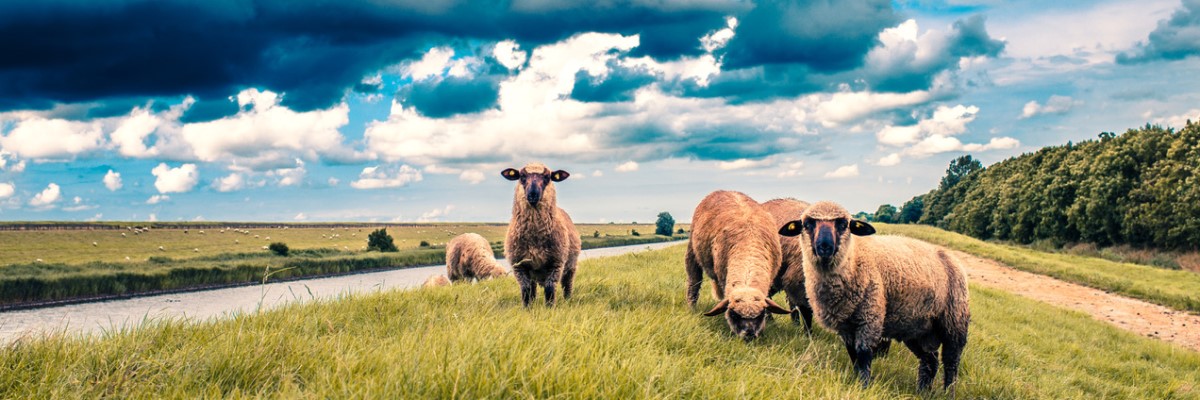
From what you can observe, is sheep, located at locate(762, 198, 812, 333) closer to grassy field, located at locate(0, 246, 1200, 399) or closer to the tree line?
grassy field, located at locate(0, 246, 1200, 399)

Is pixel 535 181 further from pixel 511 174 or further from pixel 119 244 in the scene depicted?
pixel 119 244

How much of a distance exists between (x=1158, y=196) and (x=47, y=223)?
12327cm

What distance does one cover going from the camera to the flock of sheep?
6285mm

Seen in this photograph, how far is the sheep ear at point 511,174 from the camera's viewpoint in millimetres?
8953

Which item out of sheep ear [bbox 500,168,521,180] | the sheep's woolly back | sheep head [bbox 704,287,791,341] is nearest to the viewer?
sheep head [bbox 704,287,791,341]

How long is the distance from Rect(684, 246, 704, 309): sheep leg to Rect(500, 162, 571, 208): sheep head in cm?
254

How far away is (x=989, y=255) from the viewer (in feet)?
122

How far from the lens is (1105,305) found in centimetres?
2138

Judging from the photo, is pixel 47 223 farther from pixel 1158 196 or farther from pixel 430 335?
pixel 1158 196

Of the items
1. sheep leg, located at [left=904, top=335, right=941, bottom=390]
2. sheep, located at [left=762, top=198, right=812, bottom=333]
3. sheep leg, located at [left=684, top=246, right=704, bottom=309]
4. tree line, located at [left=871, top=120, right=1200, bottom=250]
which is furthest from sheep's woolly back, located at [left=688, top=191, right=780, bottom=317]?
tree line, located at [left=871, top=120, right=1200, bottom=250]

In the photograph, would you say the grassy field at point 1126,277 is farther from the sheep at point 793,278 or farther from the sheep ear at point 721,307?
the sheep ear at point 721,307

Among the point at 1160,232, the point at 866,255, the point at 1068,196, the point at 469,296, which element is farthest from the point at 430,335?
the point at 1068,196

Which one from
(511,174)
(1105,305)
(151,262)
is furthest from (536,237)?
(151,262)

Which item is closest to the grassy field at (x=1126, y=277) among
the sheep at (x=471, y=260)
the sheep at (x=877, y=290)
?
the sheep at (x=877, y=290)
